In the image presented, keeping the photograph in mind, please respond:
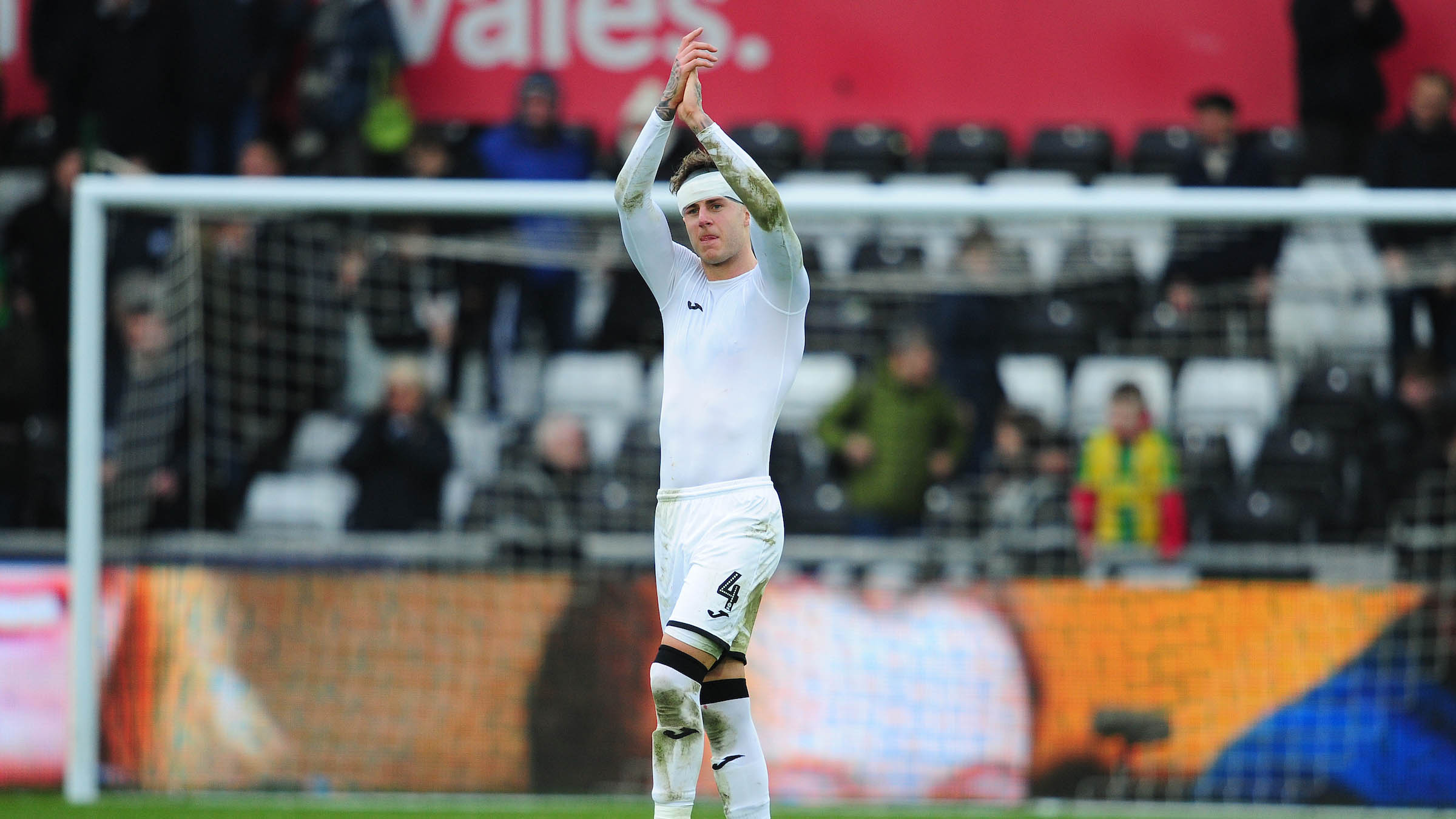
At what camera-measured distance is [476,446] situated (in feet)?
36.7

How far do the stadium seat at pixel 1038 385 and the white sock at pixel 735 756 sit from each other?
16.1 feet

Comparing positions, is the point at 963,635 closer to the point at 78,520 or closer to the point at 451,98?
the point at 78,520

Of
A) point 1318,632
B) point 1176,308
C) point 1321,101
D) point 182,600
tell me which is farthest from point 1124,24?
point 182,600

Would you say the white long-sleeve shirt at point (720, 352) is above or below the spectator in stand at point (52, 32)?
below

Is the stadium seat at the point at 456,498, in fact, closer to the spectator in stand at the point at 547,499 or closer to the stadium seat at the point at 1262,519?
the spectator in stand at the point at 547,499

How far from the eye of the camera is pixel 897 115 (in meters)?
14.6

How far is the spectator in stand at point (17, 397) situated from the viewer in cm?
1155

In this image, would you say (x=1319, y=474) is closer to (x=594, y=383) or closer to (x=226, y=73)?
(x=594, y=383)

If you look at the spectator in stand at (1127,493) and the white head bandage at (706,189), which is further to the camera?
the spectator in stand at (1127,493)

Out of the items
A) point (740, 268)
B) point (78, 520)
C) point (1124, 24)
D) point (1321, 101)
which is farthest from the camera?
point (1124, 24)

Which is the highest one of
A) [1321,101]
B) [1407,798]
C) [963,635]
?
[1321,101]

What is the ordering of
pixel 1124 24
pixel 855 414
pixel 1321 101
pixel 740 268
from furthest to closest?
1. pixel 1124 24
2. pixel 1321 101
3. pixel 855 414
4. pixel 740 268

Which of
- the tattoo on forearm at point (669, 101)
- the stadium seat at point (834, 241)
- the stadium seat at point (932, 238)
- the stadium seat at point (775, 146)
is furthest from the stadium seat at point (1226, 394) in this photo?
the tattoo on forearm at point (669, 101)

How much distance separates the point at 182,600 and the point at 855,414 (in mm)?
3930
